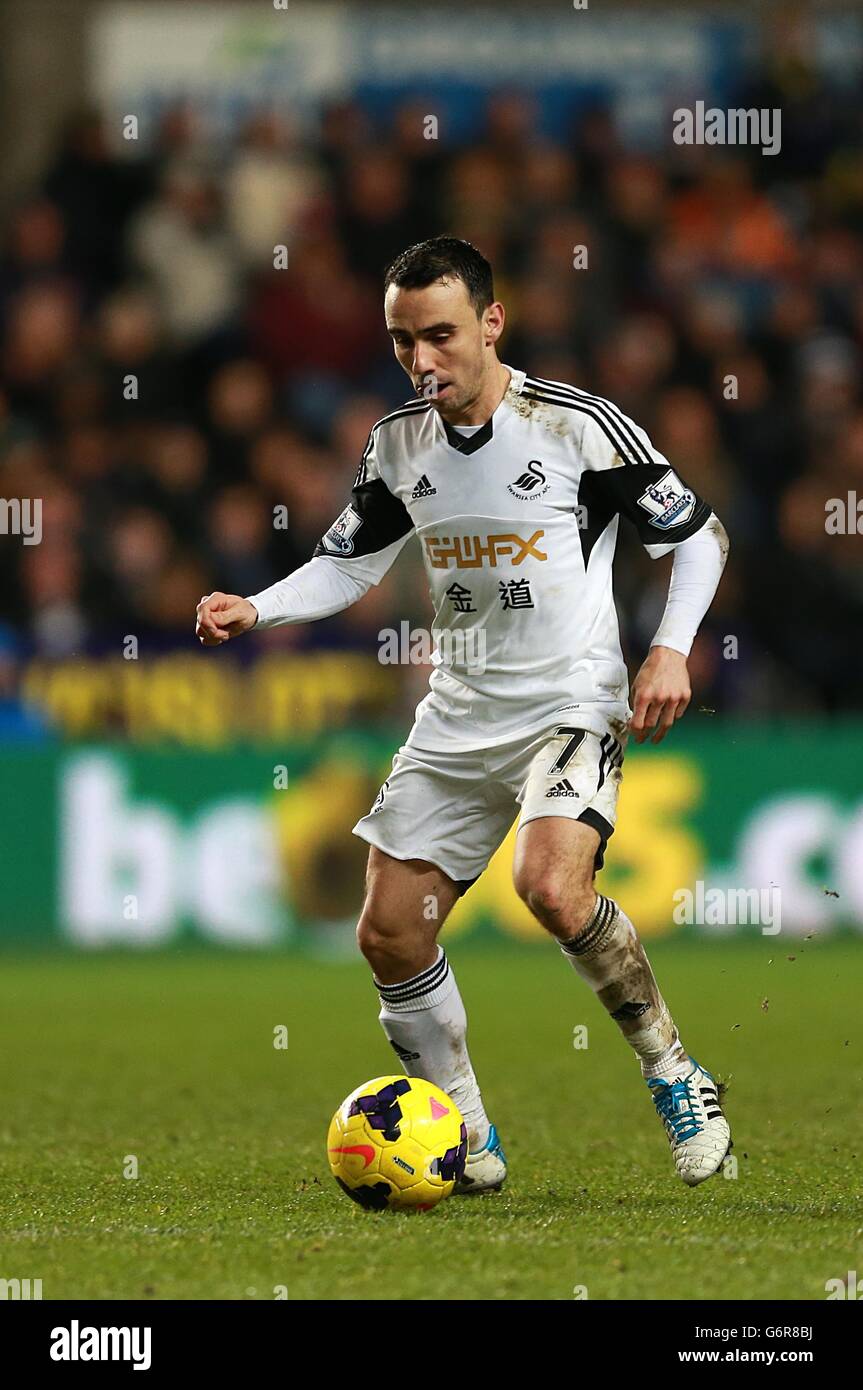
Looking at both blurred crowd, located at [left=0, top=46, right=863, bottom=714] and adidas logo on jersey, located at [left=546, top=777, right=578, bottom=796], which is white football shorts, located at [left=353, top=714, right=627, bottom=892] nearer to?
adidas logo on jersey, located at [left=546, top=777, right=578, bottom=796]

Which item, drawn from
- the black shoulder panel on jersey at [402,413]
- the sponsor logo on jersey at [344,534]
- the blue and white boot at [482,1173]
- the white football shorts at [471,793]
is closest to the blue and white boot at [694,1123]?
the blue and white boot at [482,1173]

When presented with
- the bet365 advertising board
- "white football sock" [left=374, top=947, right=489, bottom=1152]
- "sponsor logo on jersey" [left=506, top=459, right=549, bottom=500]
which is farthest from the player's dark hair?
the bet365 advertising board

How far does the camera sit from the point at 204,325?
43.3 feet

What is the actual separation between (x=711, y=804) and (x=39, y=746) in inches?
134

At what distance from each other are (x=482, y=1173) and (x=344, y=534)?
1616mm

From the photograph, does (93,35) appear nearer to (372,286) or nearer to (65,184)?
(65,184)

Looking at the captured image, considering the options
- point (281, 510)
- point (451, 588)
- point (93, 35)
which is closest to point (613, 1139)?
point (451, 588)

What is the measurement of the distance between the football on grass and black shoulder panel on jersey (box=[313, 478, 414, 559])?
1376 mm

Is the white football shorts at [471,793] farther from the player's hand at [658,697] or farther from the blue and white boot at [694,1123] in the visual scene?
the blue and white boot at [694,1123]

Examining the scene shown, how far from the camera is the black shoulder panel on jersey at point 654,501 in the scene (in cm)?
505

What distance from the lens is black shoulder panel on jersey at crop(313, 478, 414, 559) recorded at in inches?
211

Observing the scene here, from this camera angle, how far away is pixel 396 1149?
4.72 m

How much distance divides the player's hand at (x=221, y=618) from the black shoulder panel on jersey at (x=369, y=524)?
0.47 m
